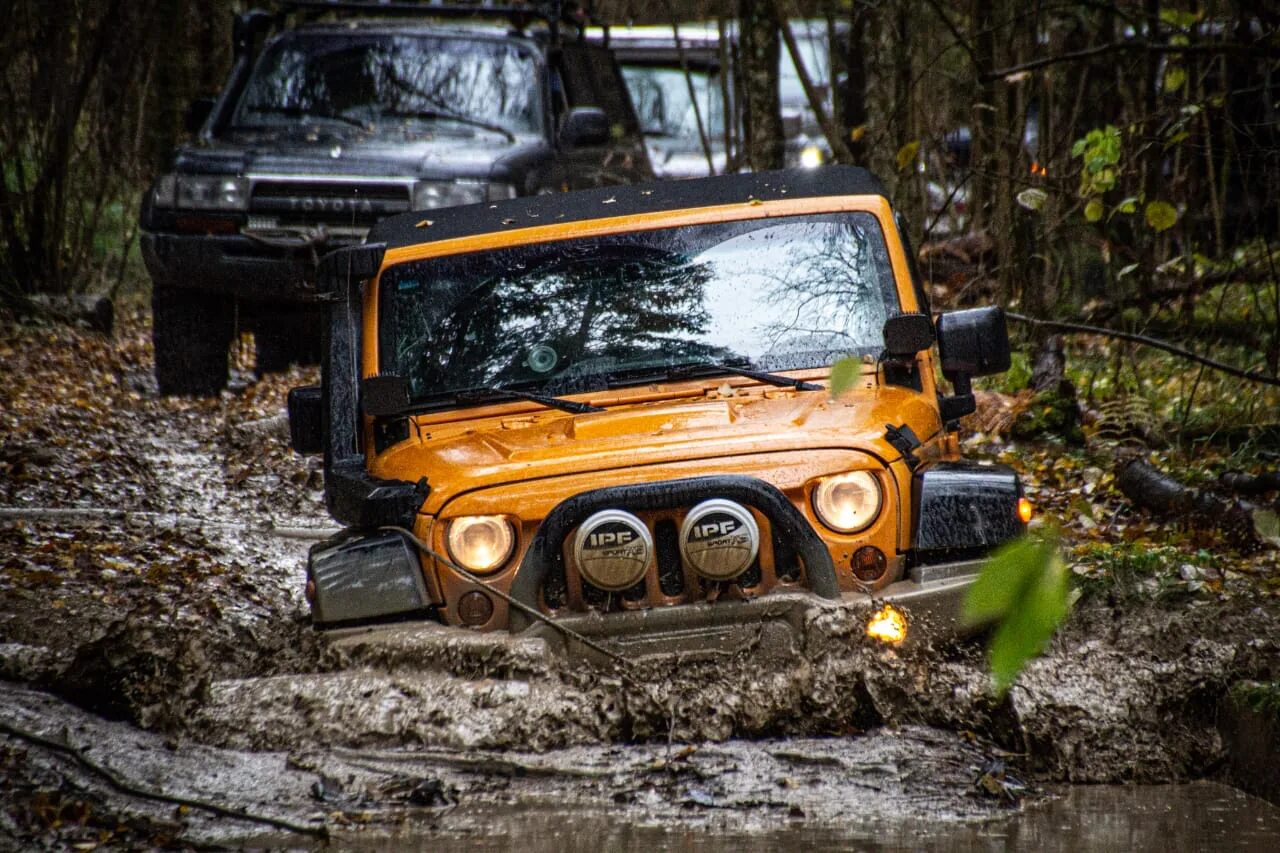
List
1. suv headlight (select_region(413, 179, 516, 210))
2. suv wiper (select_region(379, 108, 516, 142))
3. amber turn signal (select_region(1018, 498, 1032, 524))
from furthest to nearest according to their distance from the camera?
suv wiper (select_region(379, 108, 516, 142)) → suv headlight (select_region(413, 179, 516, 210)) → amber turn signal (select_region(1018, 498, 1032, 524))

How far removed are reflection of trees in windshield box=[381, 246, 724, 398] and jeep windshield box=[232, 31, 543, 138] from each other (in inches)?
185

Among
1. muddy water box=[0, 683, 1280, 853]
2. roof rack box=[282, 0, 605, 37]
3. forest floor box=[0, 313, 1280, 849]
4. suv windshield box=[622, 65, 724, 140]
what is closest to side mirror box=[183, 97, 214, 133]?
roof rack box=[282, 0, 605, 37]

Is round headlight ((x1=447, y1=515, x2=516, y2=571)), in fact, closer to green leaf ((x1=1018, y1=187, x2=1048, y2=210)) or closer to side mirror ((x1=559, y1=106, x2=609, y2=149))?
green leaf ((x1=1018, y1=187, x2=1048, y2=210))

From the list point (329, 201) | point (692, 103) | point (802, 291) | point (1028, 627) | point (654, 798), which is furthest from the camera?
point (692, 103)

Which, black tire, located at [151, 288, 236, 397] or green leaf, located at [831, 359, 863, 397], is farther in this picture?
black tire, located at [151, 288, 236, 397]

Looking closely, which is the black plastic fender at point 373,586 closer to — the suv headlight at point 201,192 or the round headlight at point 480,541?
the round headlight at point 480,541

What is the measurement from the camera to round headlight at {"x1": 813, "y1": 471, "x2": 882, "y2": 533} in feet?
13.4

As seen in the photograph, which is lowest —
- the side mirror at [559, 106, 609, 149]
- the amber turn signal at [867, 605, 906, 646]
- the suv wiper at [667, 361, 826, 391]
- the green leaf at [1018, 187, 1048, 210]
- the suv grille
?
the amber turn signal at [867, 605, 906, 646]

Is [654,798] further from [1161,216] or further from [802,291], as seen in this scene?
[1161,216]

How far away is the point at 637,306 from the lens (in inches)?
195

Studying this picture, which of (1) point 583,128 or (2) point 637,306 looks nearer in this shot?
(2) point 637,306

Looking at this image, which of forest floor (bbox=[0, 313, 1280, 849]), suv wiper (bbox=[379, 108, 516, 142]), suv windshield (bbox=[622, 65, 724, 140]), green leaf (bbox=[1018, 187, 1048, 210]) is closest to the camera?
forest floor (bbox=[0, 313, 1280, 849])

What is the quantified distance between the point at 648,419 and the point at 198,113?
21.9ft

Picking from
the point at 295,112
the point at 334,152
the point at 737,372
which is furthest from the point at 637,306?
the point at 295,112
